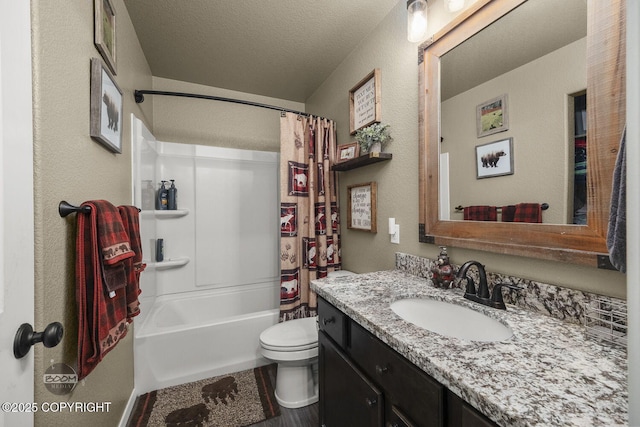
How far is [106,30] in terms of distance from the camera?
1.26 m

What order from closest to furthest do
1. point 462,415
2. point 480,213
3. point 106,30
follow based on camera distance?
point 462,415 → point 480,213 → point 106,30

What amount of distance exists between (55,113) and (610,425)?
160cm

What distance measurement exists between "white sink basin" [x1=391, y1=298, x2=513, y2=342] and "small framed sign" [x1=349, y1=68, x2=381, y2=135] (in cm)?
→ 122

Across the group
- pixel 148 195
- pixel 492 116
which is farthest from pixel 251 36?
pixel 492 116

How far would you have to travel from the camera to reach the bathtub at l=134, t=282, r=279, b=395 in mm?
1762

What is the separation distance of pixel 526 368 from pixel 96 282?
1360 mm

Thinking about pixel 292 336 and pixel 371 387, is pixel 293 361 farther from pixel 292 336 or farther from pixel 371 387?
pixel 371 387

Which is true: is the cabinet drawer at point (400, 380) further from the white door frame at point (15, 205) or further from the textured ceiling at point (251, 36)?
the textured ceiling at point (251, 36)

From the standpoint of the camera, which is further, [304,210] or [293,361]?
[304,210]

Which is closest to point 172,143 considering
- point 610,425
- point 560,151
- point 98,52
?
point 98,52

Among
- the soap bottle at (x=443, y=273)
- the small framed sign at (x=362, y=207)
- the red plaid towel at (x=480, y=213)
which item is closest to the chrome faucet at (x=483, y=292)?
the soap bottle at (x=443, y=273)

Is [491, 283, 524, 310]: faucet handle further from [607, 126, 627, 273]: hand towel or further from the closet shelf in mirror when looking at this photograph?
the closet shelf in mirror

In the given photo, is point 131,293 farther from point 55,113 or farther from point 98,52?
point 98,52

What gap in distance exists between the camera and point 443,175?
129 cm
